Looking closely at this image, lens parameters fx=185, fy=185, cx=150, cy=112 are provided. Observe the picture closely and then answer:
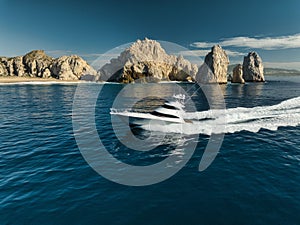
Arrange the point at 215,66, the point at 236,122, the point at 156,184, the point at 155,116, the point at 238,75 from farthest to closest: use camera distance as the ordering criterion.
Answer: the point at 215,66, the point at 238,75, the point at 236,122, the point at 155,116, the point at 156,184

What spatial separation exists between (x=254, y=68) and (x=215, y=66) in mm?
33098

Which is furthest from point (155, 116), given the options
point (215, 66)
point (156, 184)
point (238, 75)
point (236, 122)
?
point (215, 66)

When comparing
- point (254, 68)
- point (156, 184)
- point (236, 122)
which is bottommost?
point (156, 184)

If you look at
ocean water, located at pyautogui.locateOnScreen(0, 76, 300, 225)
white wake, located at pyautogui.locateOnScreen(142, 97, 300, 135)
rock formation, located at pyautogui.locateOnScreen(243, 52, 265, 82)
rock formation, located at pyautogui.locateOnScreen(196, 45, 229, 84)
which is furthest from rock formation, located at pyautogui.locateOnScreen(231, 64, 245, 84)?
ocean water, located at pyautogui.locateOnScreen(0, 76, 300, 225)

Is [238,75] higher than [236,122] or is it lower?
higher

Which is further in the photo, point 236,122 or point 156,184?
point 236,122

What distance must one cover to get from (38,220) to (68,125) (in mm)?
18441

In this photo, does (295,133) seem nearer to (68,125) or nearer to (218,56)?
(68,125)

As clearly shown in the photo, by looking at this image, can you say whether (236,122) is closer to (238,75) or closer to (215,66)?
(238,75)

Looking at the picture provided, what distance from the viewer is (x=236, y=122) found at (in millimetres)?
25500

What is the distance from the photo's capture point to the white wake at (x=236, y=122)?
21.8 m

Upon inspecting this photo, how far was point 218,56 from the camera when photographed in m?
155

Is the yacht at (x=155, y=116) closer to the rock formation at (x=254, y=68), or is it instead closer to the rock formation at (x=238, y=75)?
the rock formation at (x=238, y=75)

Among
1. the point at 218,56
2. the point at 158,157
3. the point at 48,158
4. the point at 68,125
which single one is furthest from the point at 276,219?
the point at 218,56
